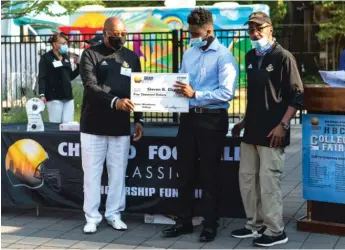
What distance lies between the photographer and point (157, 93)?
6.38m

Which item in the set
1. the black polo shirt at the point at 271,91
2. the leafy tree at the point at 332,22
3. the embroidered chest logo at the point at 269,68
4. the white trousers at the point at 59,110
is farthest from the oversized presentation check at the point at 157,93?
the leafy tree at the point at 332,22

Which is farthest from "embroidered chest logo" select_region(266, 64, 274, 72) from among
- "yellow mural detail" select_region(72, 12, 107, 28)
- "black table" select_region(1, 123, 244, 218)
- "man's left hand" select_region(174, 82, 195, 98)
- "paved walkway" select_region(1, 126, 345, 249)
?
"yellow mural detail" select_region(72, 12, 107, 28)

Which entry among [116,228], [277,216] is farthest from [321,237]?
[116,228]

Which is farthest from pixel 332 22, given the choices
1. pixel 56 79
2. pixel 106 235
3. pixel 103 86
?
pixel 106 235

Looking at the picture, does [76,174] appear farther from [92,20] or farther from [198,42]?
[92,20]

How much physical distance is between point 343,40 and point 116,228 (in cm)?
2611

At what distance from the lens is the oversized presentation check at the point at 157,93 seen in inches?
247

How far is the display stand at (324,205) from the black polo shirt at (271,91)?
1.17ft

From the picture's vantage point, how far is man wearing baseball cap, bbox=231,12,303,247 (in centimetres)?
596

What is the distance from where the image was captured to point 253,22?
19.8ft

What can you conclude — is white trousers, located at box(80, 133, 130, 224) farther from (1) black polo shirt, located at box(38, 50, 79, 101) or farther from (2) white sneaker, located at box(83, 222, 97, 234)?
(1) black polo shirt, located at box(38, 50, 79, 101)

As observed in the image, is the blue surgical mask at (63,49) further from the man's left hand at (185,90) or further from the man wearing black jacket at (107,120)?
the man's left hand at (185,90)

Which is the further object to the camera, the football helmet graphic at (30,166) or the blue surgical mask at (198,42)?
the football helmet graphic at (30,166)

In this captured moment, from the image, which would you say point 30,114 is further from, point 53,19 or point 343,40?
point 343,40
